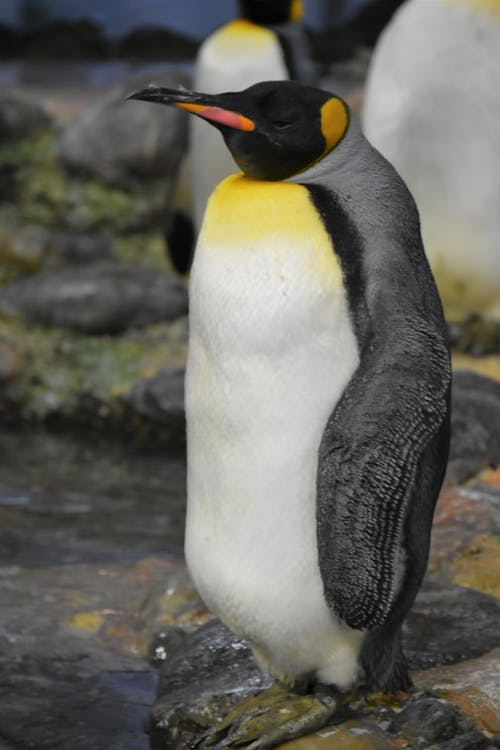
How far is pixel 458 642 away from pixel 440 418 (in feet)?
2.59

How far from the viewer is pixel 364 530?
8.55 feet

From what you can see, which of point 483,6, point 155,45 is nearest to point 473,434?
point 483,6

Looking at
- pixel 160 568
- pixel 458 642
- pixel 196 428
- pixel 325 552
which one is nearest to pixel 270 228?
pixel 196 428

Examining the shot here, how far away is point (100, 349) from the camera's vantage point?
6.69m

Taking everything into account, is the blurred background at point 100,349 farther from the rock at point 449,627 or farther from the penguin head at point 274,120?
the penguin head at point 274,120

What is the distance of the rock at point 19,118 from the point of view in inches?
315

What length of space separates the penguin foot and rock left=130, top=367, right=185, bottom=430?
3160 mm

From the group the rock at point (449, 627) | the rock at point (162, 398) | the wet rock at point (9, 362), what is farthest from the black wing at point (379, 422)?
the wet rock at point (9, 362)

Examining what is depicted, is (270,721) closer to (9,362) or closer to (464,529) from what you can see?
(464,529)

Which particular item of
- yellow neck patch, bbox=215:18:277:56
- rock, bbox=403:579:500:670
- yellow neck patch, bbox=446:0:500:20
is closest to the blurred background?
yellow neck patch, bbox=215:18:277:56

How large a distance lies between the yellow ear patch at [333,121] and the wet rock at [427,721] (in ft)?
3.66

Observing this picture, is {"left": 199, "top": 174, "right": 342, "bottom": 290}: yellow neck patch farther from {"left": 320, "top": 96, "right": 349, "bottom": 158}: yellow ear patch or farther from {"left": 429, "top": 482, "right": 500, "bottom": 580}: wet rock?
{"left": 429, "top": 482, "right": 500, "bottom": 580}: wet rock

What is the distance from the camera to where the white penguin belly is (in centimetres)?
266

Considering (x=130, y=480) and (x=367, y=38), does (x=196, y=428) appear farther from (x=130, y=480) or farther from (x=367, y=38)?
(x=367, y=38)
